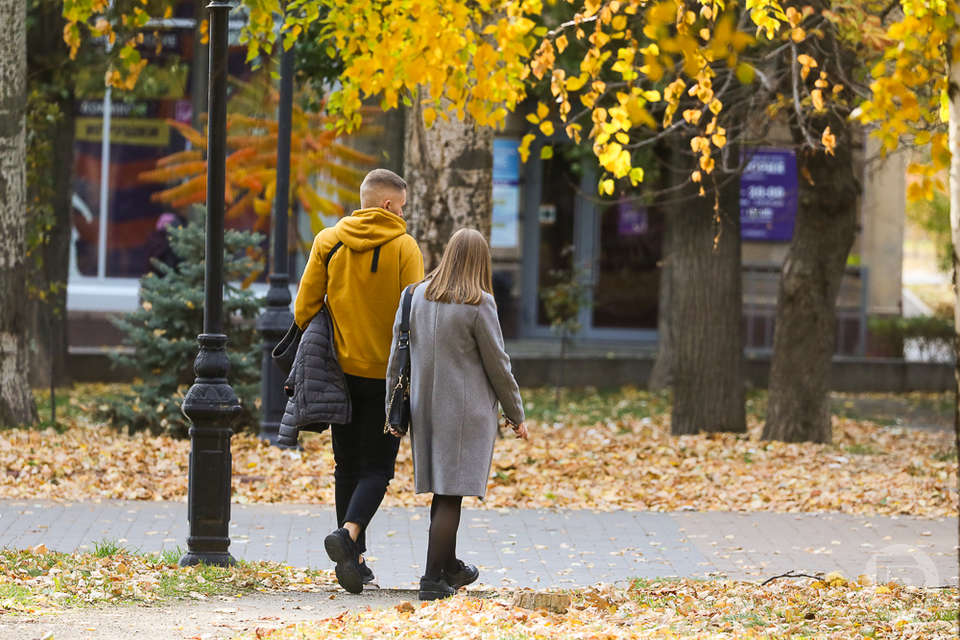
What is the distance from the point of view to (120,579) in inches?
254

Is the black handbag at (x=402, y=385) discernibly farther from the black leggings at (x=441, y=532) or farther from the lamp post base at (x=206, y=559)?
the lamp post base at (x=206, y=559)

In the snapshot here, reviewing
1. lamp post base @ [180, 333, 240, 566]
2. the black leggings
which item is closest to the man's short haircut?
lamp post base @ [180, 333, 240, 566]

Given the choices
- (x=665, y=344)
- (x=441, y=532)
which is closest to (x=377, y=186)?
(x=441, y=532)

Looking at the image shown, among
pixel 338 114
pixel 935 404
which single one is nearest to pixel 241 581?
pixel 338 114

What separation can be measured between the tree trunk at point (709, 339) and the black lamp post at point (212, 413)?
8.39 metres

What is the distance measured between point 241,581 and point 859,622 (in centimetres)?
276

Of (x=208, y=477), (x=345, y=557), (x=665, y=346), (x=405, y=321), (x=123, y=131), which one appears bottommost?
(x=345, y=557)

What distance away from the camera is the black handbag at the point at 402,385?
619cm

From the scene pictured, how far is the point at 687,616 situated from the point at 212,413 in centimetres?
246

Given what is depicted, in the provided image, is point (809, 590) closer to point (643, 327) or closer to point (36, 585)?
point (36, 585)

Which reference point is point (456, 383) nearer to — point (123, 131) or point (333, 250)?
point (333, 250)

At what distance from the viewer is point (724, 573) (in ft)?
24.5

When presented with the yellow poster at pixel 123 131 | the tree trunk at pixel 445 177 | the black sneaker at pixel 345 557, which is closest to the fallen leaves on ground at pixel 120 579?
the black sneaker at pixel 345 557

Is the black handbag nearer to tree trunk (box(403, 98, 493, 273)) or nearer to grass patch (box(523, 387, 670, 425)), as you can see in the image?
tree trunk (box(403, 98, 493, 273))
